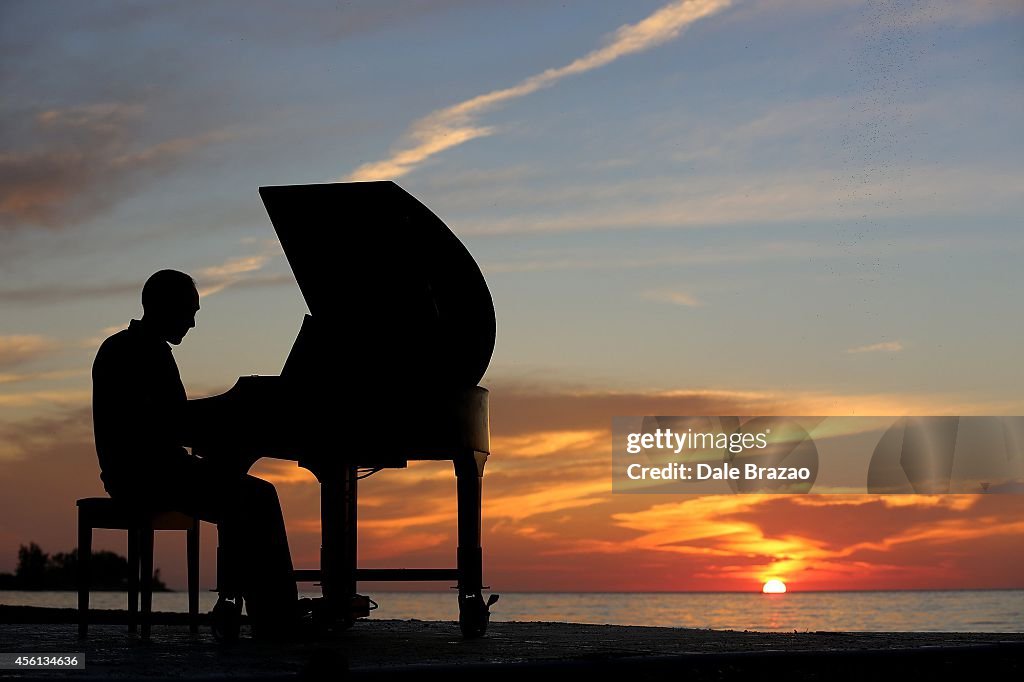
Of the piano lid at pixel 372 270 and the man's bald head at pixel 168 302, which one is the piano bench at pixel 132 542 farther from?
the piano lid at pixel 372 270

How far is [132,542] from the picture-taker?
5922 mm

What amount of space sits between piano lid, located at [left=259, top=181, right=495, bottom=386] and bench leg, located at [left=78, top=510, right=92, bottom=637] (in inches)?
53.8

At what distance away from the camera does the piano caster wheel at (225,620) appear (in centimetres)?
545

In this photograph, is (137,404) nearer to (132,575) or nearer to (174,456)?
(174,456)

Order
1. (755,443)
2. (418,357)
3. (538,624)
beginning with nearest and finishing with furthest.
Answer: (418,357), (538,624), (755,443)

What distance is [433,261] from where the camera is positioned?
6242 mm

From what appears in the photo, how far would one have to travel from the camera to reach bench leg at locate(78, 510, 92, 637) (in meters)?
5.71

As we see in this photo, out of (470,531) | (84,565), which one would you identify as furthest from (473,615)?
(84,565)

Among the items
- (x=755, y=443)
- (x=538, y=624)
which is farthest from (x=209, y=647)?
(x=755, y=443)

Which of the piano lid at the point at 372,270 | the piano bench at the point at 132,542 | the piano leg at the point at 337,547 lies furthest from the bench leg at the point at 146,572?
the piano lid at the point at 372,270

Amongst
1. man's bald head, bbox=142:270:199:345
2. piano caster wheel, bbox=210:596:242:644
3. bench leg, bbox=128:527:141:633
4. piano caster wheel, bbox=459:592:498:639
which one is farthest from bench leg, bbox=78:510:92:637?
piano caster wheel, bbox=459:592:498:639

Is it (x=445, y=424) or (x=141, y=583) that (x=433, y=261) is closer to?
(x=445, y=424)

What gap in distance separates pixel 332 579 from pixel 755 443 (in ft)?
27.1

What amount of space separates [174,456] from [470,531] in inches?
63.5
